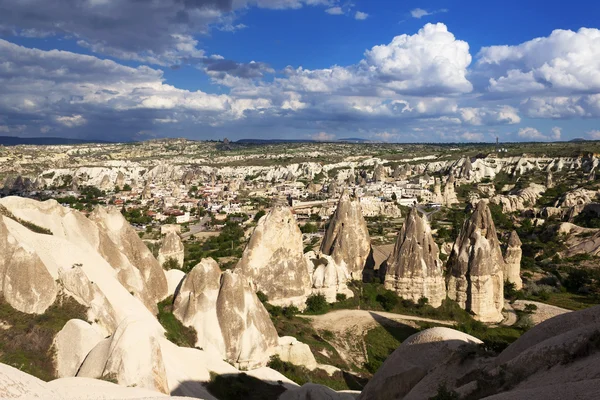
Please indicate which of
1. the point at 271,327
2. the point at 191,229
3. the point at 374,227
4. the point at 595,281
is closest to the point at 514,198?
the point at 374,227

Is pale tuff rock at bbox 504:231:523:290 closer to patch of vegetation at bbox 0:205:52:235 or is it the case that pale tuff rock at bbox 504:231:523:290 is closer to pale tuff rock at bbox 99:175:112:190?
patch of vegetation at bbox 0:205:52:235

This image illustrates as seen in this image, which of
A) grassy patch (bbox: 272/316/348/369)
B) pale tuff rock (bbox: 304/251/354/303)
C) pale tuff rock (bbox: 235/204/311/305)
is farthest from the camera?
pale tuff rock (bbox: 304/251/354/303)

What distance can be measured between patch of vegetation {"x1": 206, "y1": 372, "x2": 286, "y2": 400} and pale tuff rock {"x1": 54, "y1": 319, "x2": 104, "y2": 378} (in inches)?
164

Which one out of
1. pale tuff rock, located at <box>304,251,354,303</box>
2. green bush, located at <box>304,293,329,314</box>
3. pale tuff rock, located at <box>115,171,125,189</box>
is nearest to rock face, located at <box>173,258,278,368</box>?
green bush, located at <box>304,293,329,314</box>

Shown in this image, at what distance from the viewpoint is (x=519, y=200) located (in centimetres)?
8344

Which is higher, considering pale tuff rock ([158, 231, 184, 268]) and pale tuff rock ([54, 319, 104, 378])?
pale tuff rock ([54, 319, 104, 378])

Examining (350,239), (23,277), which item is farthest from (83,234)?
(350,239)

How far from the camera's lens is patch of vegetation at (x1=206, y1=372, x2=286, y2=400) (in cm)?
1616

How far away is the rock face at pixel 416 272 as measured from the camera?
3039 cm

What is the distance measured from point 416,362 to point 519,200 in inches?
3100

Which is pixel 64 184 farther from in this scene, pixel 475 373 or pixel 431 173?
pixel 475 373

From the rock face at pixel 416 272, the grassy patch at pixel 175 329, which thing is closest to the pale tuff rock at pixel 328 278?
the rock face at pixel 416 272

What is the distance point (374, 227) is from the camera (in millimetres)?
72125

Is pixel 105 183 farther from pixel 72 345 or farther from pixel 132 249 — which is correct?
pixel 72 345
